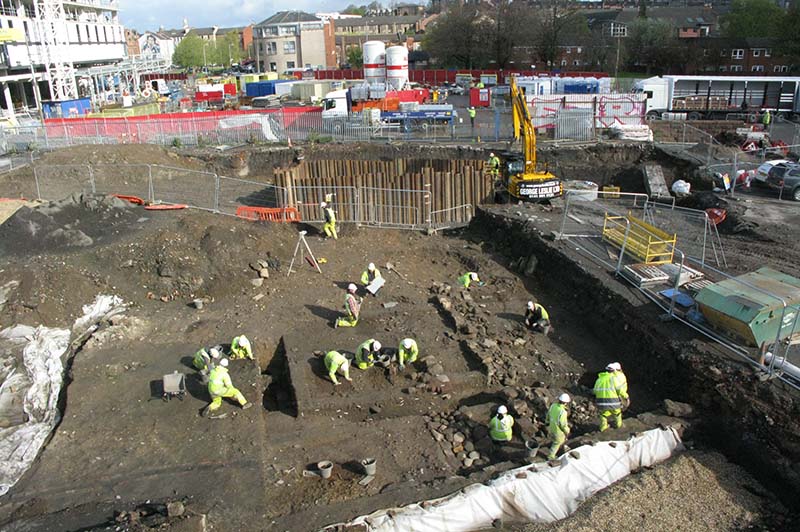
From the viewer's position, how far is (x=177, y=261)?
1593 cm

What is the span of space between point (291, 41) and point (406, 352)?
261ft

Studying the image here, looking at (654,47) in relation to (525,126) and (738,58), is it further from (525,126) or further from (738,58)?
(525,126)

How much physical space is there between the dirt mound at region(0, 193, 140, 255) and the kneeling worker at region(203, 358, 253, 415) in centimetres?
854

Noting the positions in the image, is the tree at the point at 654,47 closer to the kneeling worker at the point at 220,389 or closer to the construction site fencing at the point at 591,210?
the construction site fencing at the point at 591,210

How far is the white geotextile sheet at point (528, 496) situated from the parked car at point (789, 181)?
14924 millimetres

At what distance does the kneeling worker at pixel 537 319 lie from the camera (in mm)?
13506

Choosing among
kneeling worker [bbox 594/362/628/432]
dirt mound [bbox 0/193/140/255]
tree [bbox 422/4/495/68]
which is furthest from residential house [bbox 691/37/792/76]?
kneeling worker [bbox 594/362/628/432]

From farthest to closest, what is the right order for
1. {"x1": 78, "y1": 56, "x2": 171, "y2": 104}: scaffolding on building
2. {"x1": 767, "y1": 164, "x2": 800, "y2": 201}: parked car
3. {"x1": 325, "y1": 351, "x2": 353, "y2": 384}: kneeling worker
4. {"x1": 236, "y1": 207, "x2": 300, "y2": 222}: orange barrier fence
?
1. {"x1": 78, "y1": 56, "x2": 171, "y2": 104}: scaffolding on building
2. {"x1": 236, "y1": 207, "x2": 300, "y2": 222}: orange barrier fence
3. {"x1": 767, "y1": 164, "x2": 800, "y2": 201}: parked car
4. {"x1": 325, "y1": 351, "x2": 353, "y2": 384}: kneeling worker

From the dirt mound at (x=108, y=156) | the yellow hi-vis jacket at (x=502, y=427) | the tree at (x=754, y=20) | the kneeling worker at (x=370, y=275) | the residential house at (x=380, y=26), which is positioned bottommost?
the yellow hi-vis jacket at (x=502, y=427)

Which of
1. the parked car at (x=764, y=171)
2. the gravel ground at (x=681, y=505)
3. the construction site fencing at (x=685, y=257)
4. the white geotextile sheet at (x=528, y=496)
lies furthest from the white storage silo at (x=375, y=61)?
the gravel ground at (x=681, y=505)

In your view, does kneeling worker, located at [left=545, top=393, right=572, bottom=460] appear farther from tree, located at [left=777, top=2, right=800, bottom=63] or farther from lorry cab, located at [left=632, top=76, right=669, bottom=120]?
tree, located at [left=777, top=2, right=800, bottom=63]

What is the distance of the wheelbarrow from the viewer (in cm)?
1102

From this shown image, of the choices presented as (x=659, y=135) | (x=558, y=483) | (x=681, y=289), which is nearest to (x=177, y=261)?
(x=558, y=483)

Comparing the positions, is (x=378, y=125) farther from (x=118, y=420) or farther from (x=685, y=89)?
(x=118, y=420)
